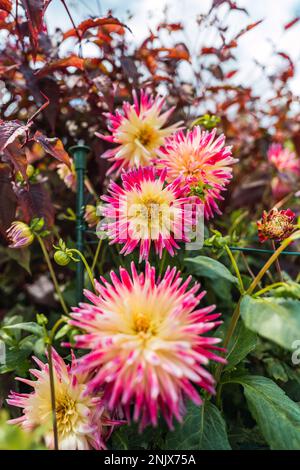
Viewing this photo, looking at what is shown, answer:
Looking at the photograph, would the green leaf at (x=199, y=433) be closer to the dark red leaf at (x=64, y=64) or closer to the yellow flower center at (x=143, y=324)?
the yellow flower center at (x=143, y=324)

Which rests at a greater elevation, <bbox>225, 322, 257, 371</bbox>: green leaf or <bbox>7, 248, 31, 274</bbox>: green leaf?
<bbox>7, 248, 31, 274</bbox>: green leaf

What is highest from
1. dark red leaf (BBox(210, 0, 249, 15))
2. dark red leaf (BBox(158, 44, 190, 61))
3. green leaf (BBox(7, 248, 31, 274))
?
dark red leaf (BBox(210, 0, 249, 15))

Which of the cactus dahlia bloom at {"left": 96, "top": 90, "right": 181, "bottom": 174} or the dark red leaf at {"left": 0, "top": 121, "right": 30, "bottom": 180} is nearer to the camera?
the dark red leaf at {"left": 0, "top": 121, "right": 30, "bottom": 180}

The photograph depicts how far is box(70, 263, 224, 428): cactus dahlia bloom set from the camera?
415mm

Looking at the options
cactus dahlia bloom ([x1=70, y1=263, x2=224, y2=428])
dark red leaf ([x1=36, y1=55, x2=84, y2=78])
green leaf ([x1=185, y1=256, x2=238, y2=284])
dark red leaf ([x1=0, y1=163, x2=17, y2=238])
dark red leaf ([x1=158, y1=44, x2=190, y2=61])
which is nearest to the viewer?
cactus dahlia bloom ([x1=70, y1=263, x2=224, y2=428])

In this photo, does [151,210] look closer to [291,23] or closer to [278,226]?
[278,226]

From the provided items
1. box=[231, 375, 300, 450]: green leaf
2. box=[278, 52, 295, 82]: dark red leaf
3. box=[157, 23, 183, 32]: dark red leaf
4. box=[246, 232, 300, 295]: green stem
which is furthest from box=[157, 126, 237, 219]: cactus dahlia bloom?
box=[278, 52, 295, 82]: dark red leaf

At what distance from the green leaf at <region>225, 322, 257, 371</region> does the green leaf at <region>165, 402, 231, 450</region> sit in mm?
74

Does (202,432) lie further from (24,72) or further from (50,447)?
(24,72)

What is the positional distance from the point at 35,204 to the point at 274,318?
47cm

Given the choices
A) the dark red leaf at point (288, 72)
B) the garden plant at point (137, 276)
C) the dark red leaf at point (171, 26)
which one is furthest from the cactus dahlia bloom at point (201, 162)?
the dark red leaf at point (288, 72)

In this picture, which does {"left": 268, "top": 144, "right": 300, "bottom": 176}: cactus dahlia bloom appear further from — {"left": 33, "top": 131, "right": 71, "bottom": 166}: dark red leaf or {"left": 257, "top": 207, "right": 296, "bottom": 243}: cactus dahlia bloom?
{"left": 33, "top": 131, "right": 71, "bottom": 166}: dark red leaf

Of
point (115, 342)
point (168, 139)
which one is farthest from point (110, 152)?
point (115, 342)

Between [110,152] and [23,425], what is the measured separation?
455 millimetres
